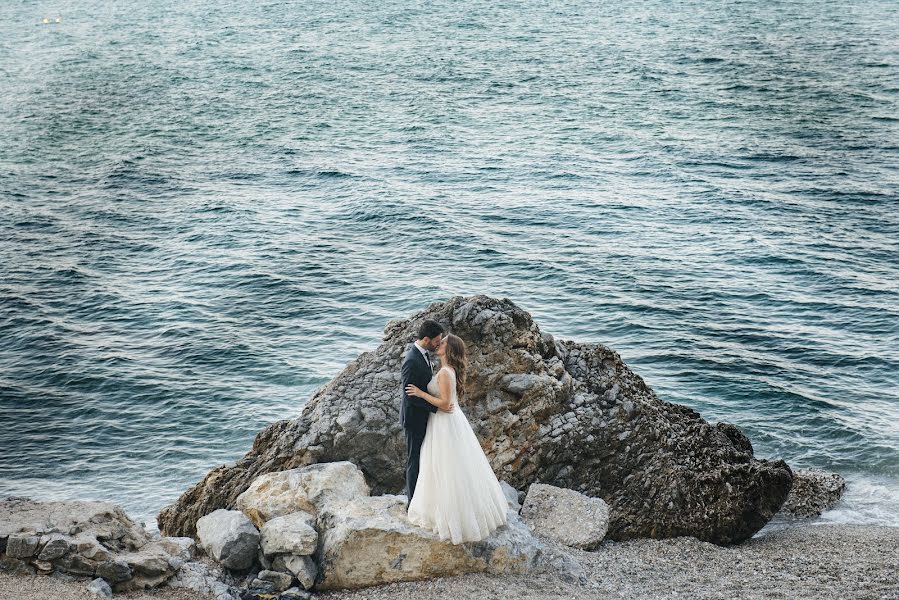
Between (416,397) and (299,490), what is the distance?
2278mm

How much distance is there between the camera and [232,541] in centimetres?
1165

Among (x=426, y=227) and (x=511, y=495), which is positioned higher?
(x=426, y=227)

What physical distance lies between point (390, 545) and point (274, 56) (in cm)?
5917

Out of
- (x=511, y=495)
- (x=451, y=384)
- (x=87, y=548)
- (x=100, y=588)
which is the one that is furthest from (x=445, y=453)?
(x=87, y=548)

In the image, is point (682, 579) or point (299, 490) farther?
point (299, 490)

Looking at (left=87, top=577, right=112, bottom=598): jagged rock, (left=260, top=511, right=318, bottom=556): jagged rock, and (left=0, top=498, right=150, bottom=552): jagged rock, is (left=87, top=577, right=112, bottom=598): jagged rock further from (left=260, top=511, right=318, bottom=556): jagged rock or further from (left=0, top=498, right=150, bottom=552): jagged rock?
(left=260, top=511, right=318, bottom=556): jagged rock

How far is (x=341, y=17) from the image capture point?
7769 centimetres

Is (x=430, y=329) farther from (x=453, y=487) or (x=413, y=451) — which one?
(x=453, y=487)

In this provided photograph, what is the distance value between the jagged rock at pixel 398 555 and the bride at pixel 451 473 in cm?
18

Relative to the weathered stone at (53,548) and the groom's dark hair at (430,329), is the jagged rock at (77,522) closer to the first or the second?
the weathered stone at (53,548)

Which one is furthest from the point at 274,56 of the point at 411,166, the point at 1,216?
the point at 1,216

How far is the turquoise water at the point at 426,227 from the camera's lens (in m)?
22.7

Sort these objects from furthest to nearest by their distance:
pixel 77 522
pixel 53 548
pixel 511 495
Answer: pixel 511 495 → pixel 77 522 → pixel 53 548

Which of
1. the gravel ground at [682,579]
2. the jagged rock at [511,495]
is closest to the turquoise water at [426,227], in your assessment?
the gravel ground at [682,579]
